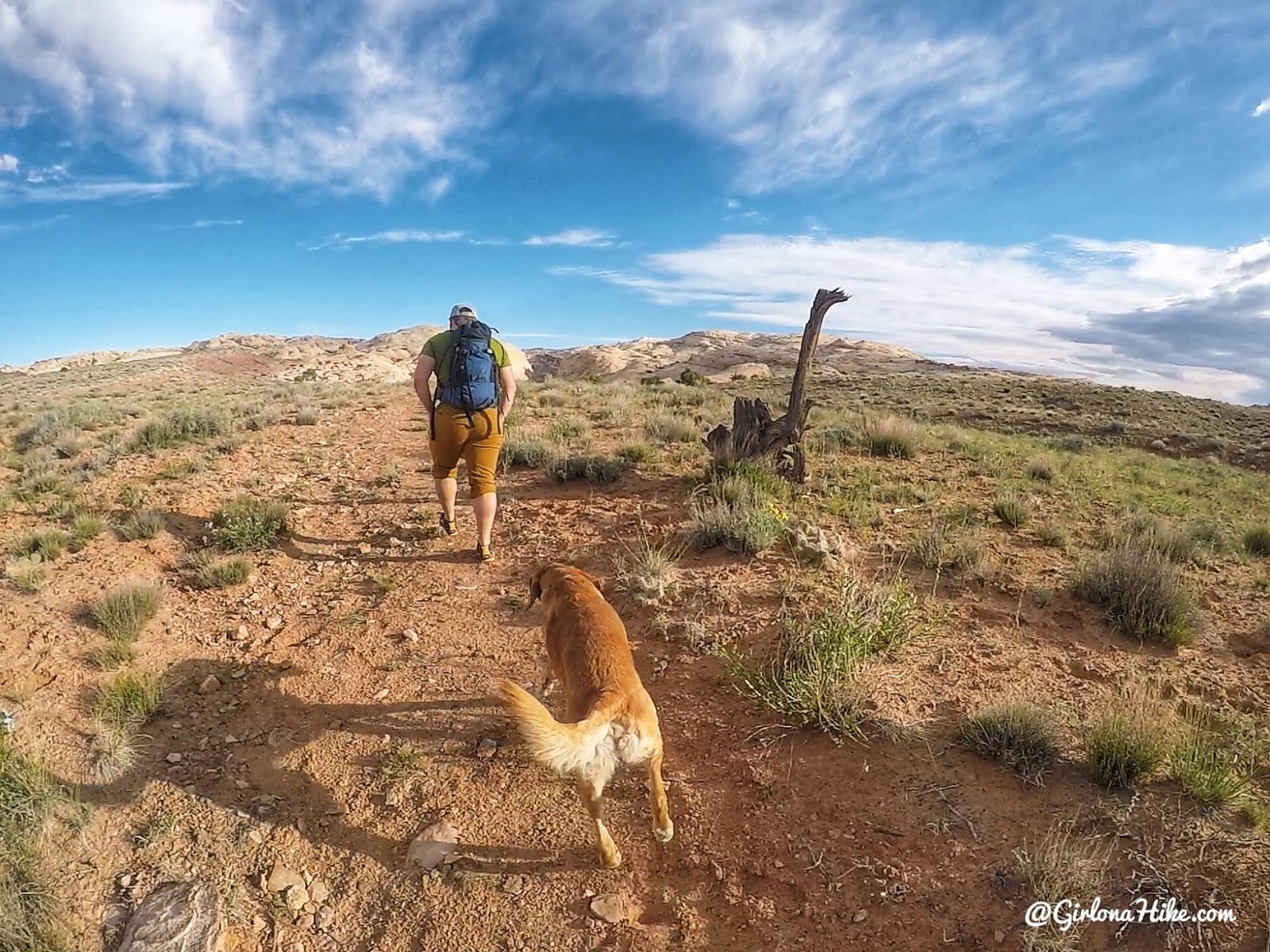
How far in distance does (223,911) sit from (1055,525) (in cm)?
741

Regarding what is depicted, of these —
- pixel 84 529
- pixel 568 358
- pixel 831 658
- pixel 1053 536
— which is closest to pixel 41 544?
pixel 84 529

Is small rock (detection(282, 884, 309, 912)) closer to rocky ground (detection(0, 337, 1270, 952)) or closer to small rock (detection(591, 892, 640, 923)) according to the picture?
rocky ground (detection(0, 337, 1270, 952))

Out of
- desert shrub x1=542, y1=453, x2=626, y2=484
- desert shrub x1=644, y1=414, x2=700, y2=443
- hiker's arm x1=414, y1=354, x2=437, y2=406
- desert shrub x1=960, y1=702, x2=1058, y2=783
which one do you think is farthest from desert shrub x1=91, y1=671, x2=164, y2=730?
desert shrub x1=644, y1=414, x2=700, y2=443

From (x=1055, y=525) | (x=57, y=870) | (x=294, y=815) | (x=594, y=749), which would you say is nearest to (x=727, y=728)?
(x=594, y=749)

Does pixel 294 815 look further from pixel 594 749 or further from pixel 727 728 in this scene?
pixel 727 728

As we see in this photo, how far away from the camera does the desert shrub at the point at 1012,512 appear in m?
6.79

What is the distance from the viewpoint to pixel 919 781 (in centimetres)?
332

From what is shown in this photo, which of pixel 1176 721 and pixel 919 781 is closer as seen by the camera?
pixel 919 781

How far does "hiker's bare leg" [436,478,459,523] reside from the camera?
6.36m

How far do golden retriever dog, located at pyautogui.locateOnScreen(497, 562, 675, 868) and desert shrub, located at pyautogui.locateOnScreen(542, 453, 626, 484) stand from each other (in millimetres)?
4187

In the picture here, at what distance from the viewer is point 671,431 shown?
10.1 metres

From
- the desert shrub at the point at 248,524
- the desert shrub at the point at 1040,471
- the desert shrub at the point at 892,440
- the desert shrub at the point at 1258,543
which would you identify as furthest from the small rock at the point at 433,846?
the desert shrub at the point at 1040,471

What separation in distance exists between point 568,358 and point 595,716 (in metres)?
50.0

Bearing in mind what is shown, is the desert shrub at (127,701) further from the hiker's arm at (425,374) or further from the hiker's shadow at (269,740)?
the hiker's arm at (425,374)
